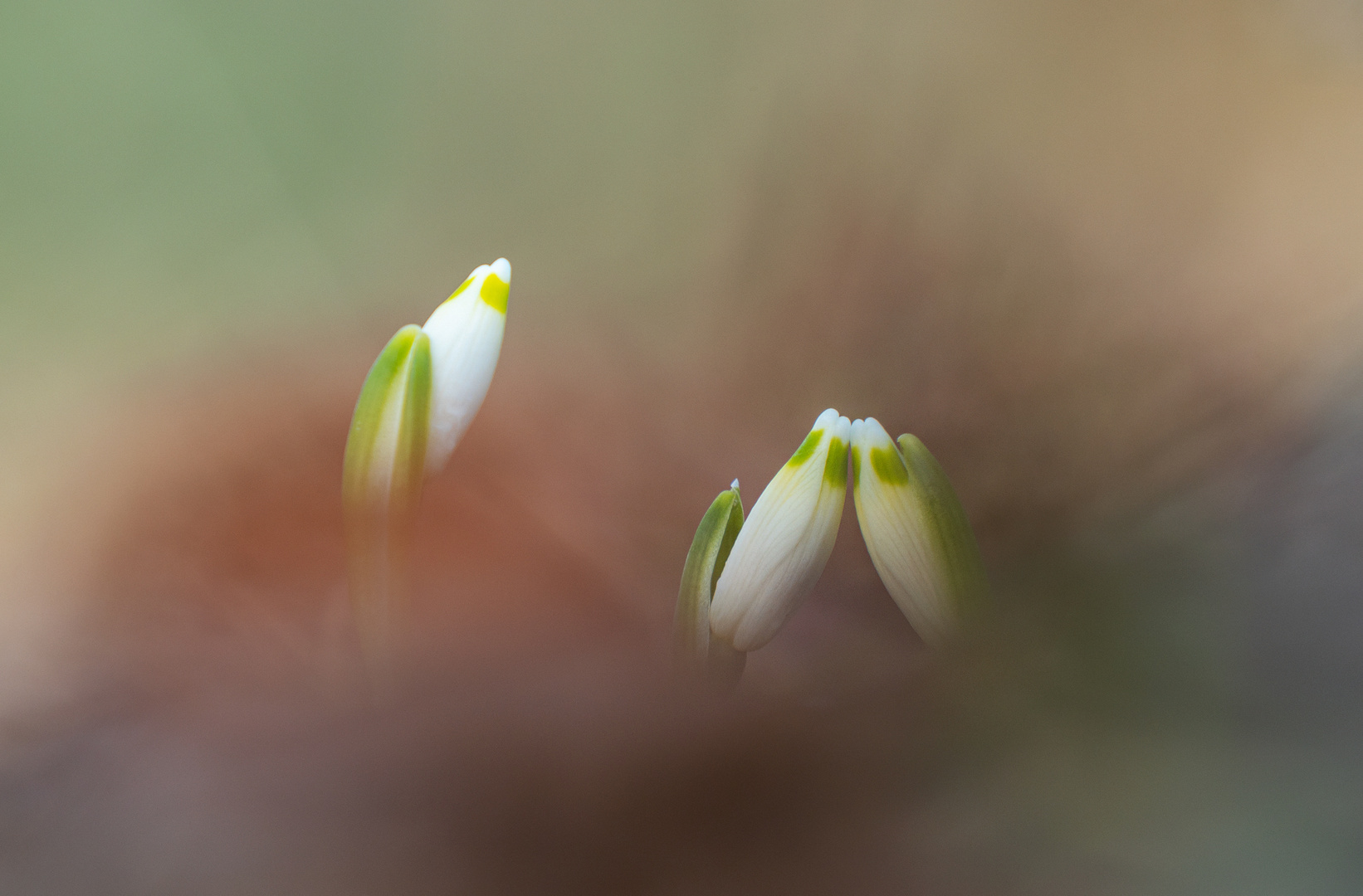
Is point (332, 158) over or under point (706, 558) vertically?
over

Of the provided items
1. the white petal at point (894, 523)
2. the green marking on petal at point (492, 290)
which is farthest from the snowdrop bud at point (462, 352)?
the white petal at point (894, 523)

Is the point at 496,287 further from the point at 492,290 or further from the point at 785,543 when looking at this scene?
the point at 785,543

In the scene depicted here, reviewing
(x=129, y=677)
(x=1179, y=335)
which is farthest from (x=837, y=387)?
(x=129, y=677)

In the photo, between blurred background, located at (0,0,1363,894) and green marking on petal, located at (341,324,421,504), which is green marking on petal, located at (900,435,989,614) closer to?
blurred background, located at (0,0,1363,894)

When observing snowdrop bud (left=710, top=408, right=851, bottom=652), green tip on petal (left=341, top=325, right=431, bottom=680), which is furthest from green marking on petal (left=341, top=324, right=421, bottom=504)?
snowdrop bud (left=710, top=408, right=851, bottom=652)

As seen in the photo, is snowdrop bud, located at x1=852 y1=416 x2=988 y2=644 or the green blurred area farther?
the green blurred area

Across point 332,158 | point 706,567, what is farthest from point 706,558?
point 332,158

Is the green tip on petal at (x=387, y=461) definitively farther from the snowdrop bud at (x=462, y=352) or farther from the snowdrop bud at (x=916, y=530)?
the snowdrop bud at (x=916, y=530)
